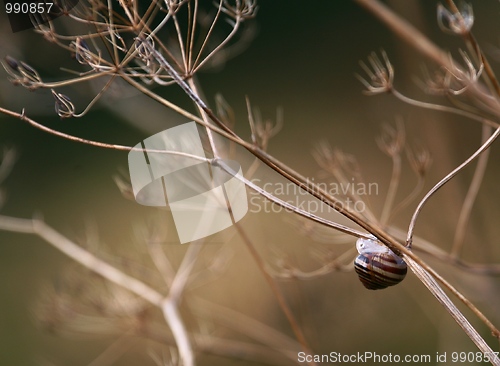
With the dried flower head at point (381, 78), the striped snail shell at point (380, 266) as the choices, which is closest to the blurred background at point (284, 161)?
the dried flower head at point (381, 78)

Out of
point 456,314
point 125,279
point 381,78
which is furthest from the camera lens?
point 125,279

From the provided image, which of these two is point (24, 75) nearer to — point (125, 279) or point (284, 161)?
point (125, 279)

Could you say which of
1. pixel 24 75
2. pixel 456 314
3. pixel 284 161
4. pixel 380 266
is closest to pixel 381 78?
pixel 380 266

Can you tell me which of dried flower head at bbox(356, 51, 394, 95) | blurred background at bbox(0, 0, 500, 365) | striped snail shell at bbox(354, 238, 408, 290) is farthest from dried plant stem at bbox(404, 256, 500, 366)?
blurred background at bbox(0, 0, 500, 365)

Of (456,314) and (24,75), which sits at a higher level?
(24,75)

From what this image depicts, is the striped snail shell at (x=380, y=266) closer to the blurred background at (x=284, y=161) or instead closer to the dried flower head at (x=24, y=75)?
the dried flower head at (x=24, y=75)

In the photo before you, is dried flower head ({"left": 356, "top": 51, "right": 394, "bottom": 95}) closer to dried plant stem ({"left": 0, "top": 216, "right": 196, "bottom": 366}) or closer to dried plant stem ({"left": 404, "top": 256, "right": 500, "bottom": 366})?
dried plant stem ({"left": 404, "top": 256, "right": 500, "bottom": 366})
